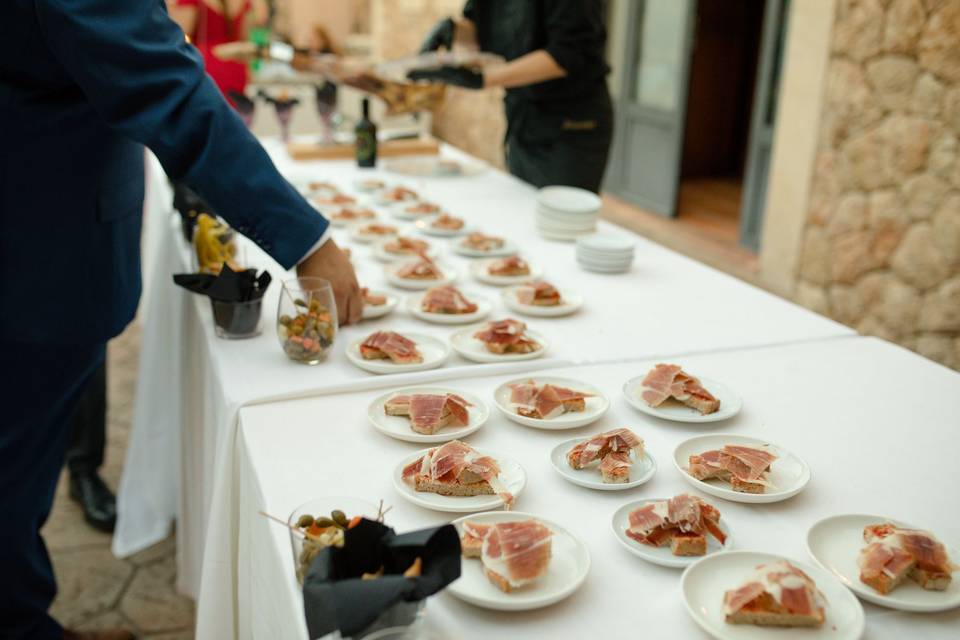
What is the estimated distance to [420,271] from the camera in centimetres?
204

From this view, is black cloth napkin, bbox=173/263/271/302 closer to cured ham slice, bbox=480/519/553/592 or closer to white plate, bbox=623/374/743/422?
white plate, bbox=623/374/743/422

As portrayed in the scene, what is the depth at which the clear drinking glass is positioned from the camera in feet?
5.08

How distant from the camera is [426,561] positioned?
2.89 ft

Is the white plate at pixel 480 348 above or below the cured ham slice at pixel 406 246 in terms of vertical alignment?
below

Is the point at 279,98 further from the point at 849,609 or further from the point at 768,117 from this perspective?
the point at 849,609

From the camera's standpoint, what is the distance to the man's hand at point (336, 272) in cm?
166

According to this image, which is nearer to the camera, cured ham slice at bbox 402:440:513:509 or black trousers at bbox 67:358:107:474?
cured ham slice at bbox 402:440:513:509

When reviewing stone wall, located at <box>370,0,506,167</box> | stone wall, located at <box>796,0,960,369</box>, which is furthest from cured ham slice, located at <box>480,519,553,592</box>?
stone wall, located at <box>370,0,506,167</box>

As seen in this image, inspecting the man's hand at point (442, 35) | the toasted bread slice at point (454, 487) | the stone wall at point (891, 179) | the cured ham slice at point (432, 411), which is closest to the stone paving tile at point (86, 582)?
the cured ham slice at point (432, 411)

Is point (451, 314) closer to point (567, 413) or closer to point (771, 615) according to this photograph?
point (567, 413)

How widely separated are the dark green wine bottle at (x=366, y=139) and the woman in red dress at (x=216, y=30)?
98 cm

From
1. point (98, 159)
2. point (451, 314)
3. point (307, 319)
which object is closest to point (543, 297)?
point (451, 314)

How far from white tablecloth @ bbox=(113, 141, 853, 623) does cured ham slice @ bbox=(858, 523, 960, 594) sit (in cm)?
72

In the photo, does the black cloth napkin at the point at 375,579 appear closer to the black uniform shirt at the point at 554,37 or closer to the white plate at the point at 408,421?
the white plate at the point at 408,421
